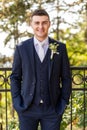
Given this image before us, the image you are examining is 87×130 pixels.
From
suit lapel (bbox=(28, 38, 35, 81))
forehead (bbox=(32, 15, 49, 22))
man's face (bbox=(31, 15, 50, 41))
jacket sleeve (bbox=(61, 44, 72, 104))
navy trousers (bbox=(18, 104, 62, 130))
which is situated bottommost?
navy trousers (bbox=(18, 104, 62, 130))

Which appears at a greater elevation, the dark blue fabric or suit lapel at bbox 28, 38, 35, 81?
suit lapel at bbox 28, 38, 35, 81

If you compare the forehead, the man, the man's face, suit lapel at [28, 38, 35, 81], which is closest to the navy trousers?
the man

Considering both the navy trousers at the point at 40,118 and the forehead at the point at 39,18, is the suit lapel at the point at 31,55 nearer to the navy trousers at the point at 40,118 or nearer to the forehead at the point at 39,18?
the forehead at the point at 39,18

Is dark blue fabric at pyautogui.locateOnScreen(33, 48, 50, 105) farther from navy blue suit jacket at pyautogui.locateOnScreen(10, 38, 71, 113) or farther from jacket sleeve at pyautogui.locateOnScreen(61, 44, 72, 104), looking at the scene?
jacket sleeve at pyautogui.locateOnScreen(61, 44, 72, 104)

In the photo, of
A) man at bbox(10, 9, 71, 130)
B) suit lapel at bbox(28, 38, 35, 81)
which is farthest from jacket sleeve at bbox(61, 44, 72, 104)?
suit lapel at bbox(28, 38, 35, 81)

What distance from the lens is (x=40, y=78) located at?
330 cm

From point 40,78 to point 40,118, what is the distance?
377mm

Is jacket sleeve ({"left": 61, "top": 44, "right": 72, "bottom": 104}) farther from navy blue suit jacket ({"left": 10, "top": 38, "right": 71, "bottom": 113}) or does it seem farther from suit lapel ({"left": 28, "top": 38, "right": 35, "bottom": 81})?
suit lapel ({"left": 28, "top": 38, "right": 35, "bottom": 81})

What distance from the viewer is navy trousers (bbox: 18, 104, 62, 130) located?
3291 mm

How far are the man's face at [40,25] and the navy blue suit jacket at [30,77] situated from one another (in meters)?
0.15

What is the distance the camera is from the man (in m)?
3.29

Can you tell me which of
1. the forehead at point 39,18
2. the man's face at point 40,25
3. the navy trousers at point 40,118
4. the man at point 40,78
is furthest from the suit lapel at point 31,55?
the navy trousers at point 40,118

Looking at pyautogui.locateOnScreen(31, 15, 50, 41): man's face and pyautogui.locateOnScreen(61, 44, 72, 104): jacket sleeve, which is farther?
pyautogui.locateOnScreen(61, 44, 72, 104): jacket sleeve

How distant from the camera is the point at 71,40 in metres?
11.4
